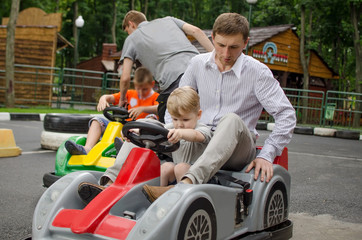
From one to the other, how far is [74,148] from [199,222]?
2.21 meters

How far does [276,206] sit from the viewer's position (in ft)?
9.96

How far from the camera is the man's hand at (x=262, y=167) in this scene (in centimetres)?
286

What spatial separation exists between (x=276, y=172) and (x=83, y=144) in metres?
2.32

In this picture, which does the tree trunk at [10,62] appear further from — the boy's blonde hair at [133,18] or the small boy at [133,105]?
the boy's blonde hair at [133,18]

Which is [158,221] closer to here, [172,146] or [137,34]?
[172,146]

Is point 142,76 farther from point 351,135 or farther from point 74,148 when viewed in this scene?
point 351,135

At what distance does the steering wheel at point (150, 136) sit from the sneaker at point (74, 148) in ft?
5.44

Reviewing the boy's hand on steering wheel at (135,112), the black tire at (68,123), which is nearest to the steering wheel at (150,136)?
the boy's hand on steering wheel at (135,112)

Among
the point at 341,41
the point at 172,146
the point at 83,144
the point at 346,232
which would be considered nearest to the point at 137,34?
the point at 83,144

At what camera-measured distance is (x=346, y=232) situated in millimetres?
3553

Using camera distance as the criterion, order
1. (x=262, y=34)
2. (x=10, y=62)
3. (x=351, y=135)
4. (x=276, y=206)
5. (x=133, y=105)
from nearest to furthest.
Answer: (x=276, y=206), (x=133, y=105), (x=351, y=135), (x=10, y=62), (x=262, y=34)

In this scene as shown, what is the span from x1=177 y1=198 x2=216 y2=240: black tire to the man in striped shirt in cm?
36

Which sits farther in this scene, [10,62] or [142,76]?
[10,62]

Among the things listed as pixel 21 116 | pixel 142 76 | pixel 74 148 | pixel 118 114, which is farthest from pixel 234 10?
pixel 74 148
